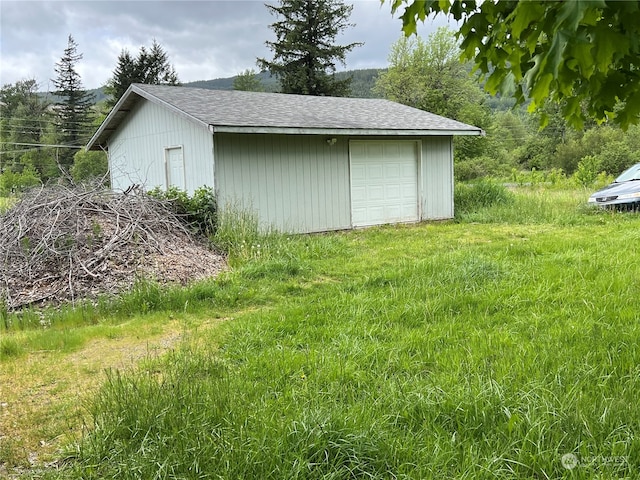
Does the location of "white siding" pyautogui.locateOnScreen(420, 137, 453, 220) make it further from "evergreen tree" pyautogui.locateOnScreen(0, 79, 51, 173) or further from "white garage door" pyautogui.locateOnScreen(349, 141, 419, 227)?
"evergreen tree" pyautogui.locateOnScreen(0, 79, 51, 173)

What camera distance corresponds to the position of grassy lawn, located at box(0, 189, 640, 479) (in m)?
2.14

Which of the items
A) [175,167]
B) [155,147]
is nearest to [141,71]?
[155,147]

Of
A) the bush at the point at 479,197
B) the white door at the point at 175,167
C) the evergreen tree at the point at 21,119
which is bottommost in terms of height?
the bush at the point at 479,197

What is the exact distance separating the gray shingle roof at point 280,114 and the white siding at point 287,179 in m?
0.51

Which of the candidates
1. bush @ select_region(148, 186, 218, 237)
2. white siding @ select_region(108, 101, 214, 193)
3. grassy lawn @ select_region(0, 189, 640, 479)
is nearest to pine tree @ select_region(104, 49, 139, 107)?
white siding @ select_region(108, 101, 214, 193)

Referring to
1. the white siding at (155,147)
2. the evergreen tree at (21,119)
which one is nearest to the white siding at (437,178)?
the white siding at (155,147)

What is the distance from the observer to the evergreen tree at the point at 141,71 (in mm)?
30953

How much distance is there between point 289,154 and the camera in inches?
404

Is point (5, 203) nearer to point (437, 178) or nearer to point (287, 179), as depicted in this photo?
point (287, 179)

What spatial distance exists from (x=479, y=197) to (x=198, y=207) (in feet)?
27.6

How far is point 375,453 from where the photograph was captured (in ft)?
7.14

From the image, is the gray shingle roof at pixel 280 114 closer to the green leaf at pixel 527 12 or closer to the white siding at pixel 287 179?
the white siding at pixel 287 179

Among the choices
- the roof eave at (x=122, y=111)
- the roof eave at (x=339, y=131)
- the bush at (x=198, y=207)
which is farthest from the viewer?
the roof eave at (x=122, y=111)

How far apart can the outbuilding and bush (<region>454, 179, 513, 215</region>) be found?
3.08 ft
